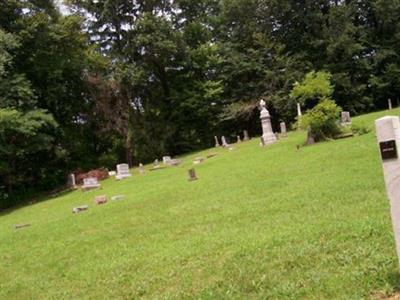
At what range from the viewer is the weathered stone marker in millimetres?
4352

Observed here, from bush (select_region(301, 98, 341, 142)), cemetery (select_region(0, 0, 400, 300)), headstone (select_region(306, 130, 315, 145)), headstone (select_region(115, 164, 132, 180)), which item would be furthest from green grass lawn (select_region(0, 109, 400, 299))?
headstone (select_region(115, 164, 132, 180))

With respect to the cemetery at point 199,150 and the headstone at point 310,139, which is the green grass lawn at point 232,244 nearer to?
the cemetery at point 199,150

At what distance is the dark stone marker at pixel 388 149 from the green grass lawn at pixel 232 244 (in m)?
1.30

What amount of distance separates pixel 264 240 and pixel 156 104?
3298 cm

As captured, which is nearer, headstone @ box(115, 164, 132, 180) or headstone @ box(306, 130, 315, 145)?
headstone @ box(306, 130, 315, 145)

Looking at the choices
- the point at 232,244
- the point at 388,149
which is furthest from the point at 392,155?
the point at 232,244

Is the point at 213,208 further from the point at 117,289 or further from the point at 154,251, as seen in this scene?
the point at 117,289

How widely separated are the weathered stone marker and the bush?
1502 centimetres

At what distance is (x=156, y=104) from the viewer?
39.4 metres

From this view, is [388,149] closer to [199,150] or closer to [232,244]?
[232,244]

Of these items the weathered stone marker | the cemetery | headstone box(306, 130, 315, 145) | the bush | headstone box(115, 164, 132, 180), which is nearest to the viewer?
the weathered stone marker

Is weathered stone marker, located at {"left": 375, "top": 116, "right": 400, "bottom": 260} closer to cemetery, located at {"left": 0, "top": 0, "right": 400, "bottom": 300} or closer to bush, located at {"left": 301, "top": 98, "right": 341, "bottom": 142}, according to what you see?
cemetery, located at {"left": 0, "top": 0, "right": 400, "bottom": 300}

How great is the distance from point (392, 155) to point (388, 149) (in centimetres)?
7

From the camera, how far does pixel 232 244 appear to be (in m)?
7.36
